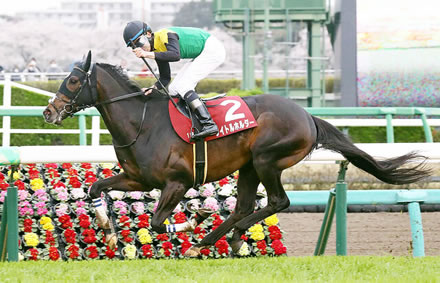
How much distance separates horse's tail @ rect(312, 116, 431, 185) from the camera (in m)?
4.43

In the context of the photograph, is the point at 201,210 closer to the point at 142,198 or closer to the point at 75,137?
the point at 142,198

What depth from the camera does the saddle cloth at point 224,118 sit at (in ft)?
13.4

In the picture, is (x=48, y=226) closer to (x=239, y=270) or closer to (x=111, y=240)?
(x=111, y=240)

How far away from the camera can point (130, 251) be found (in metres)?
4.35

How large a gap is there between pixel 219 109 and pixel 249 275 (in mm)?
1123

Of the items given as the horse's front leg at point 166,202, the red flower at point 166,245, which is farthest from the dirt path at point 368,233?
the horse's front leg at point 166,202

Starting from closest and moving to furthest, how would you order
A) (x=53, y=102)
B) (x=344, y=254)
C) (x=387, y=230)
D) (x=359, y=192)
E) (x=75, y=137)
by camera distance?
(x=53, y=102)
(x=344, y=254)
(x=359, y=192)
(x=387, y=230)
(x=75, y=137)

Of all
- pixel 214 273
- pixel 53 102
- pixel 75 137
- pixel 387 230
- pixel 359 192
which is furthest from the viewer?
pixel 75 137

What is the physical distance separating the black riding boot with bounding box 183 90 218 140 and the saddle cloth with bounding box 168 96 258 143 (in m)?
0.06

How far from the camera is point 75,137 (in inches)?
408

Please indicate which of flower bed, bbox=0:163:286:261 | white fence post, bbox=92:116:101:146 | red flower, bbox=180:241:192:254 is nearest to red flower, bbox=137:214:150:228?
flower bed, bbox=0:163:286:261

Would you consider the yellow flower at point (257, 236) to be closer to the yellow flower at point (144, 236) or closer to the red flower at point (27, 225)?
the yellow flower at point (144, 236)

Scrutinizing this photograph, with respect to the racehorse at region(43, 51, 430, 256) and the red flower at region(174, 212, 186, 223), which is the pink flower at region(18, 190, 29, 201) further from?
the red flower at region(174, 212, 186, 223)

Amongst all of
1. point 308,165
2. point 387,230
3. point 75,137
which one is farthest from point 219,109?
point 75,137
